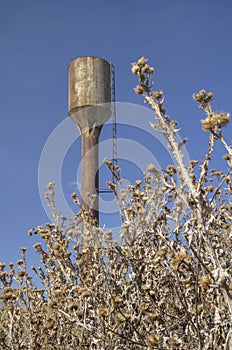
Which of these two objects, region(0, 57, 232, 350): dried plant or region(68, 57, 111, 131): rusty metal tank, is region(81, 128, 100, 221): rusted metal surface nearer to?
region(68, 57, 111, 131): rusty metal tank

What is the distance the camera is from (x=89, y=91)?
10.0 metres

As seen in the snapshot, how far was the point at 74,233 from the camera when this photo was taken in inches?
119

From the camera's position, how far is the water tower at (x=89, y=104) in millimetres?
9430

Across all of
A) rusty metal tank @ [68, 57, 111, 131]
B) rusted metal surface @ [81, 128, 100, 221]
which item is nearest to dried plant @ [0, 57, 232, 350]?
rusted metal surface @ [81, 128, 100, 221]

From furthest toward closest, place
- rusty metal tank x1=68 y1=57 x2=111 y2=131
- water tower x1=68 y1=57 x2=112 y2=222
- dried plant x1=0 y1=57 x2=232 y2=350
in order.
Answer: rusty metal tank x1=68 y1=57 x2=111 y2=131, water tower x1=68 y1=57 x2=112 y2=222, dried plant x1=0 y1=57 x2=232 y2=350

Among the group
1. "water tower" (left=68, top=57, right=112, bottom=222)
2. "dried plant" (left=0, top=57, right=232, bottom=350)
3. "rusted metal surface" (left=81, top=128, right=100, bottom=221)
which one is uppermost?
"water tower" (left=68, top=57, right=112, bottom=222)

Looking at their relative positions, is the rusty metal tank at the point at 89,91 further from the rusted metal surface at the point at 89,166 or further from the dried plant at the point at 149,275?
the dried plant at the point at 149,275

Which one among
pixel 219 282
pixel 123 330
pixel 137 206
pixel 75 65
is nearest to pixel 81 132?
pixel 75 65

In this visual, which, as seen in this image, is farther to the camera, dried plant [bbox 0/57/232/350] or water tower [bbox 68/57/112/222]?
water tower [bbox 68/57/112/222]

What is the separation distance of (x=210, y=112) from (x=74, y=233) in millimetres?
1687

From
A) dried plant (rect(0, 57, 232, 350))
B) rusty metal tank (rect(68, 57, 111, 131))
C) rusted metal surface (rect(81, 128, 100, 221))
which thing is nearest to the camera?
dried plant (rect(0, 57, 232, 350))

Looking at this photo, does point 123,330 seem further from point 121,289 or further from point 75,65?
point 75,65

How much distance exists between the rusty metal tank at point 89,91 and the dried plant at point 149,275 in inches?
254

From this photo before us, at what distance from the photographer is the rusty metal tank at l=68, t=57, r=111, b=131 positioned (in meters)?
9.90
